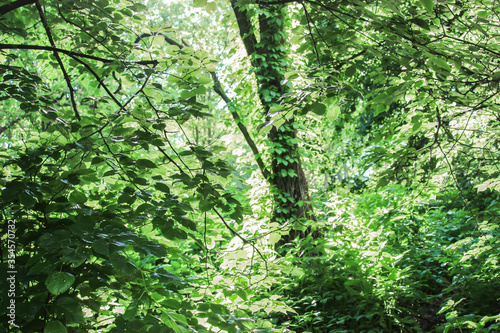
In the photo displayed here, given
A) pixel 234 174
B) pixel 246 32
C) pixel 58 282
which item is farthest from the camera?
pixel 246 32

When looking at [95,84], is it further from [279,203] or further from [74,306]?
[279,203]

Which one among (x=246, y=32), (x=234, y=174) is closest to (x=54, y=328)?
(x=234, y=174)

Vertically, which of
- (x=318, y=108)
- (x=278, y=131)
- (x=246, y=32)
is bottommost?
(x=318, y=108)

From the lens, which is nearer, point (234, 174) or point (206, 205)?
point (206, 205)

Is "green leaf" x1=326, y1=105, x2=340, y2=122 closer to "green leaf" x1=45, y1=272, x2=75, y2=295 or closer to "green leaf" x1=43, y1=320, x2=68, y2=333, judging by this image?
"green leaf" x1=45, y1=272, x2=75, y2=295

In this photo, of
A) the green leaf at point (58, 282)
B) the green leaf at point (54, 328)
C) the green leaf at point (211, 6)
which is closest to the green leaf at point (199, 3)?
the green leaf at point (211, 6)

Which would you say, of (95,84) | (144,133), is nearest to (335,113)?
(144,133)

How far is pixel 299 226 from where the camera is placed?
5.10 ft

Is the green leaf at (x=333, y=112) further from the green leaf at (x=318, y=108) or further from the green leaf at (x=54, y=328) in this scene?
the green leaf at (x=54, y=328)

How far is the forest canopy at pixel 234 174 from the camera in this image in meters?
1.22

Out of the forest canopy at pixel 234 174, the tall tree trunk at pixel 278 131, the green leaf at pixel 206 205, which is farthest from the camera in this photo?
the tall tree trunk at pixel 278 131

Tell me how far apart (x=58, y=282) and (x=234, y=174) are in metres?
1.10

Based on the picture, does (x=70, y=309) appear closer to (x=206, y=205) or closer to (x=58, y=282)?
(x=58, y=282)

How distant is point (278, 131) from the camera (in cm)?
424
